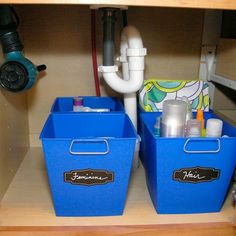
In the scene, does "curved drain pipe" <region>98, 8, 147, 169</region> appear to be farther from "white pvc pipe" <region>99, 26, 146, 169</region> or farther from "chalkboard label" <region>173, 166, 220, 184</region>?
"chalkboard label" <region>173, 166, 220, 184</region>

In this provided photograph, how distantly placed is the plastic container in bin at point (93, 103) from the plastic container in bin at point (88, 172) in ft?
1.16

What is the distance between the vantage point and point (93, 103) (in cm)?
112

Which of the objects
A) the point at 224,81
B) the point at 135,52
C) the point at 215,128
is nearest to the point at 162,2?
the point at 135,52

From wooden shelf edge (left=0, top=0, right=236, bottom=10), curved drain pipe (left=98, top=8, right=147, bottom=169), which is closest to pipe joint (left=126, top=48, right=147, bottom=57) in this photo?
curved drain pipe (left=98, top=8, right=147, bottom=169)

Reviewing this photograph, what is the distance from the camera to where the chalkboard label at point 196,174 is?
733mm

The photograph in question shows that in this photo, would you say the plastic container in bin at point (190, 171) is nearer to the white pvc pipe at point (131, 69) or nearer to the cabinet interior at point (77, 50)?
the white pvc pipe at point (131, 69)

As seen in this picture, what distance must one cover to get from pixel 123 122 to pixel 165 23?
451 millimetres

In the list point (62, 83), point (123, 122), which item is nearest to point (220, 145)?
point (123, 122)

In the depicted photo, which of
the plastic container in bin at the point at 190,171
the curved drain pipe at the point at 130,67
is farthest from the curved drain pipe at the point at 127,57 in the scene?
the plastic container in bin at the point at 190,171

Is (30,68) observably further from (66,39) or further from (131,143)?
(131,143)

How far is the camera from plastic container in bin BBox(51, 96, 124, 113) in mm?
1094

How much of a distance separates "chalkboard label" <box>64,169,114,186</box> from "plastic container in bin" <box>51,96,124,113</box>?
1.29 ft

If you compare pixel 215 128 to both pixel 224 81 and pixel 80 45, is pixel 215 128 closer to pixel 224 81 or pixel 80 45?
pixel 224 81

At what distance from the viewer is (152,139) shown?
740 mm
